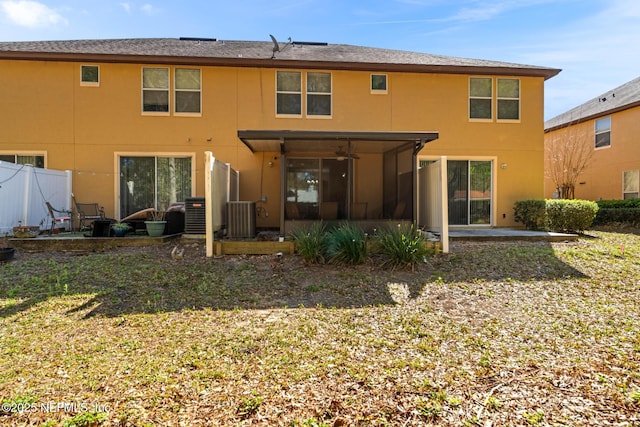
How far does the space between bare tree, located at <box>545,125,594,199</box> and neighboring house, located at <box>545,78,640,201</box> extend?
0.04 m

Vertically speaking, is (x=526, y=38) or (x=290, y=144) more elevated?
(x=526, y=38)

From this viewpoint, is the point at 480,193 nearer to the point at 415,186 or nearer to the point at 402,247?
the point at 415,186

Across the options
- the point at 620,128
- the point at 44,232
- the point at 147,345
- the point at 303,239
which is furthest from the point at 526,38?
the point at 44,232

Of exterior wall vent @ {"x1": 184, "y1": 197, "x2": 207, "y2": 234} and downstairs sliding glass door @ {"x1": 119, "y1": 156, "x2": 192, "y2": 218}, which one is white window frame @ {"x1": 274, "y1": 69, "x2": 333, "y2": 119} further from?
exterior wall vent @ {"x1": 184, "y1": 197, "x2": 207, "y2": 234}

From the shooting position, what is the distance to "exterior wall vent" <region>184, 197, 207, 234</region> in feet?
27.0

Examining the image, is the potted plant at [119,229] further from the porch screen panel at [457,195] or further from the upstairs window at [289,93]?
the porch screen panel at [457,195]

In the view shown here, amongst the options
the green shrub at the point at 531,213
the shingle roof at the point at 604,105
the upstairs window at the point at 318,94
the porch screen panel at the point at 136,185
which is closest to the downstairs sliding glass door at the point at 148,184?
the porch screen panel at the point at 136,185

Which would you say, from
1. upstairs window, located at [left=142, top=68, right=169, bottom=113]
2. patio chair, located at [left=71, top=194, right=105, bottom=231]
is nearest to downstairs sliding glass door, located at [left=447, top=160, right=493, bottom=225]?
upstairs window, located at [left=142, top=68, right=169, bottom=113]

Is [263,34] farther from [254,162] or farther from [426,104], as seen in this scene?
[426,104]

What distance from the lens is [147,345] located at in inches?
140

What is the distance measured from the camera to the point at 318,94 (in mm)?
11031

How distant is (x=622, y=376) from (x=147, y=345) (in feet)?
14.2

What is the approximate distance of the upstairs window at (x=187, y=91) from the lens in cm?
1065

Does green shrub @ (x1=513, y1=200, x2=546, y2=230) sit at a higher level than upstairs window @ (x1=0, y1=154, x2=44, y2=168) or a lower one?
lower
